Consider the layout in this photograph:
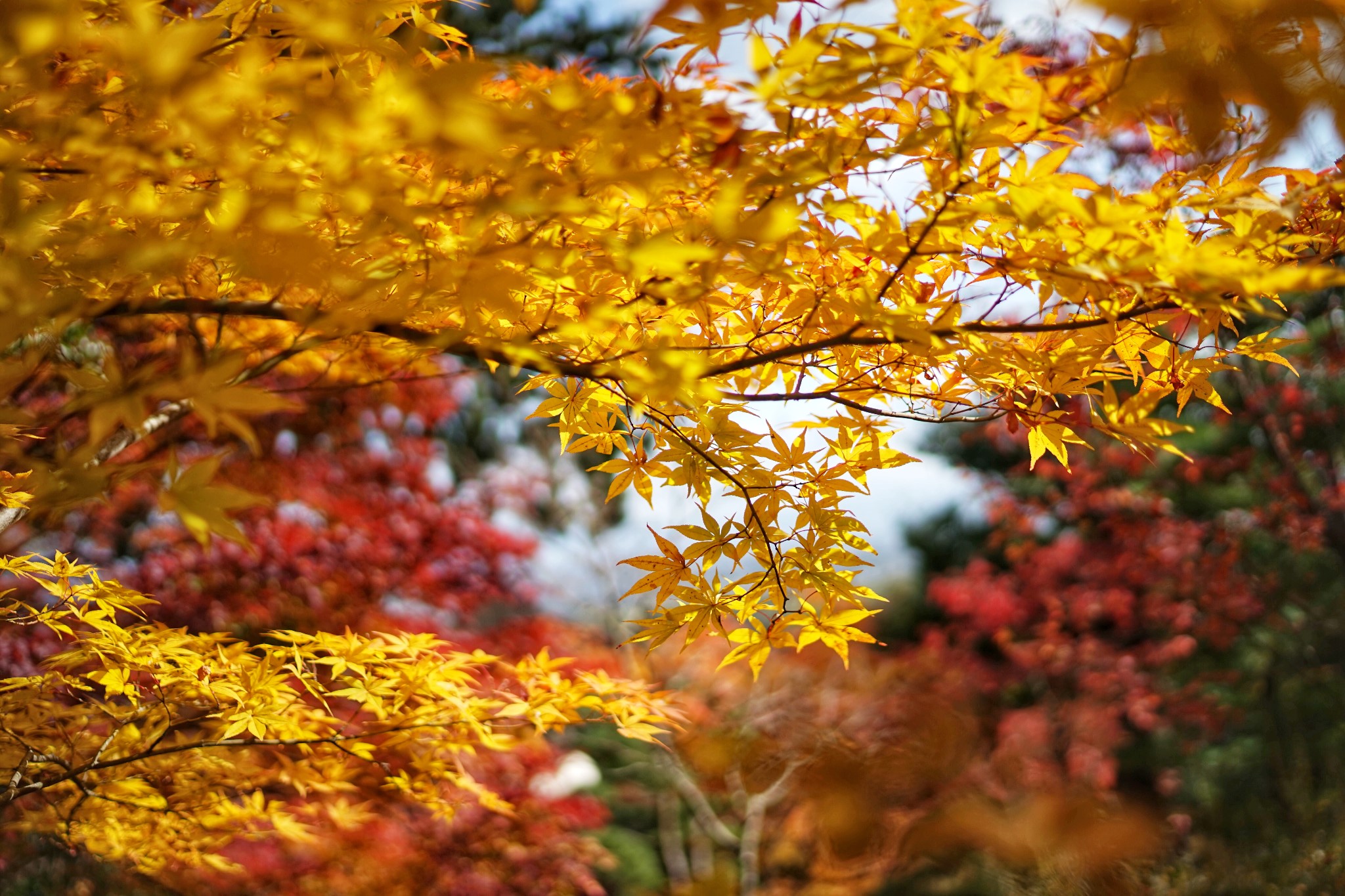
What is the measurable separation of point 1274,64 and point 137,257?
3.11ft

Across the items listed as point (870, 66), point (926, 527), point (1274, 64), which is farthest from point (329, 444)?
point (926, 527)

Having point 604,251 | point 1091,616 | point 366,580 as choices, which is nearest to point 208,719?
point 604,251

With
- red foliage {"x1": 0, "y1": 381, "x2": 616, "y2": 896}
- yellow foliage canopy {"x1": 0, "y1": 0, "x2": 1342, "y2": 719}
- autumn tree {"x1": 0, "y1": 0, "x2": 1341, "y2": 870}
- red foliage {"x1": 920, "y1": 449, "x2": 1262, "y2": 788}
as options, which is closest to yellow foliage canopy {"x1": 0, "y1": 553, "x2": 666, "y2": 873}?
autumn tree {"x1": 0, "y1": 0, "x2": 1341, "y2": 870}

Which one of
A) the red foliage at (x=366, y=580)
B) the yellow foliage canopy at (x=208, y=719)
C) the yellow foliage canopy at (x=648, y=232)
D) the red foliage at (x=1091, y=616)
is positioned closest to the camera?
the yellow foliage canopy at (x=648, y=232)

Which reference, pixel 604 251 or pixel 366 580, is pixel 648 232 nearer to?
pixel 604 251

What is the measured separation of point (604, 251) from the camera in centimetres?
92

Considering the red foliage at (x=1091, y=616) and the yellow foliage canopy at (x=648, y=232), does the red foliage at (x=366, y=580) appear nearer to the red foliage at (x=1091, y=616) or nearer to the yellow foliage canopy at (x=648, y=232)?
the yellow foliage canopy at (x=648, y=232)

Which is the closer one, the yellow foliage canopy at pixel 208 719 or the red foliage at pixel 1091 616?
the yellow foliage canopy at pixel 208 719

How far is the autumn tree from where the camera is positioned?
68cm

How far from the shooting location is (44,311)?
2.14ft

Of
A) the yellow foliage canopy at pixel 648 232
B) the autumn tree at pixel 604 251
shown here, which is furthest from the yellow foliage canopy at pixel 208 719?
the yellow foliage canopy at pixel 648 232

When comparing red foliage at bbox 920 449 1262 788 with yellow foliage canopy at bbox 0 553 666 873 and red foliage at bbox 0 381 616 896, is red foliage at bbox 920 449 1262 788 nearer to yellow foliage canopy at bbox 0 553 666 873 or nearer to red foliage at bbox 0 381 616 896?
red foliage at bbox 0 381 616 896

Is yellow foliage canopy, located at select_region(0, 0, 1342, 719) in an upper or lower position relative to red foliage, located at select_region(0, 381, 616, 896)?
upper

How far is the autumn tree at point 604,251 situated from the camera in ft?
2.25
